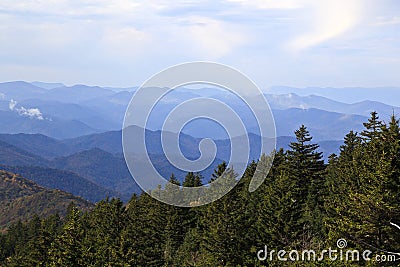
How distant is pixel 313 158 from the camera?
51344 mm

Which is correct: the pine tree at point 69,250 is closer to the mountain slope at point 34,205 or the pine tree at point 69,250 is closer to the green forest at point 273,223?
the green forest at point 273,223

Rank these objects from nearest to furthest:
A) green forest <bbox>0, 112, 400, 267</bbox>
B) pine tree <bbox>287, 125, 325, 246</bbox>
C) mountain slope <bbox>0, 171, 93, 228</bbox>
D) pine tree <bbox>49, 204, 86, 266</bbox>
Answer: green forest <bbox>0, 112, 400, 267</bbox>
pine tree <bbox>49, 204, 86, 266</bbox>
pine tree <bbox>287, 125, 325, 246</bbox>
mountain slope <bbox>0, 171, 93, 228</bbox>

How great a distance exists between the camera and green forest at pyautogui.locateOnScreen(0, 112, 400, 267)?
70.5 ft

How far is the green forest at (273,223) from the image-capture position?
21.5m

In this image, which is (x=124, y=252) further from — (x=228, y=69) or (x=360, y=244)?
(x=228, y=69)

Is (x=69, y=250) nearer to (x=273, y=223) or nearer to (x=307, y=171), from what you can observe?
(x=273, y=223)

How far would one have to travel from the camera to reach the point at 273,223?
3012 cm

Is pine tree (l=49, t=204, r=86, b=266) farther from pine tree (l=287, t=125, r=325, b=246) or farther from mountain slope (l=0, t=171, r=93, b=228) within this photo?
mountain slope (l=0, t=171, r=93, b=228)

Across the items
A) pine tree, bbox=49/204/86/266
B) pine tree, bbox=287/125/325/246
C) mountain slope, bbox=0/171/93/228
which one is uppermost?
pine tree, bbox=287/125/325/246

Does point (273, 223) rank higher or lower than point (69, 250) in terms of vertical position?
higher

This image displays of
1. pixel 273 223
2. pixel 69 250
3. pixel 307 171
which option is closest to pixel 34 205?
pixel 307 171

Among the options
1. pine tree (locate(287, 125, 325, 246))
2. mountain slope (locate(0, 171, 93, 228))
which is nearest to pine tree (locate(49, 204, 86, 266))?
pine tree (locate(287, 125, 325, 246))

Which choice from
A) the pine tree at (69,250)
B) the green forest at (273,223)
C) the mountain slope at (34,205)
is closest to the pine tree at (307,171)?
the green forest at (273,223)

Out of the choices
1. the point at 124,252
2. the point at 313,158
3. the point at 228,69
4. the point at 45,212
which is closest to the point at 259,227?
the point at 124,252
